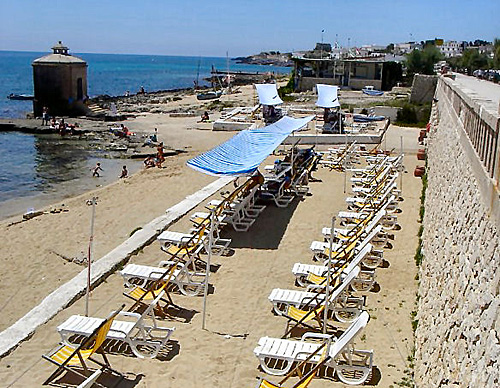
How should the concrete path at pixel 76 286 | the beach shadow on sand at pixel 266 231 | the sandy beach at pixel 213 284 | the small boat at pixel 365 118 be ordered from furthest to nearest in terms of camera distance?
the small boat at pixel 365 118 → the beach shadow on sand at pixel 266 231 → the concrete path at pixel 76 286 → the sandy beach at pixel 213 284

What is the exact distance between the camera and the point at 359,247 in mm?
8547

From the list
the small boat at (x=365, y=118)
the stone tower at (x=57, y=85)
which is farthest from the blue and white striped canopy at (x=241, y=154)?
the stone tower at (x=57, y=85)

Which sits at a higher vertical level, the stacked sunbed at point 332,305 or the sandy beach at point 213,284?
the stacked sunbed at point 332,305

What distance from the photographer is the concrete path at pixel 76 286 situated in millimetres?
6715

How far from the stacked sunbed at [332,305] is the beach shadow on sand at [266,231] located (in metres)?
1.00

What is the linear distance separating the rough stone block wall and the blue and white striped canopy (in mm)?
4519

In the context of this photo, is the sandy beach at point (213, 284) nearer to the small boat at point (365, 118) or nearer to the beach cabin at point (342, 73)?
the small boat at point (365, 118)

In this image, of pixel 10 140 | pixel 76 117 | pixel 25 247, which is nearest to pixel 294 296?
pixel 25 247

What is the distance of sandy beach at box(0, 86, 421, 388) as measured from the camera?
6141 millimetres

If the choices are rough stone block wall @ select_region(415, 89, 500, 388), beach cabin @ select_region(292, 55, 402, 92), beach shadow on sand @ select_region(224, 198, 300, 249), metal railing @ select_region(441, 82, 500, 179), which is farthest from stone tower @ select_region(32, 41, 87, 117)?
metal railing @ select_region(441, 82, 500, 179)

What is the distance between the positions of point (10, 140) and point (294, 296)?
27.3 metres

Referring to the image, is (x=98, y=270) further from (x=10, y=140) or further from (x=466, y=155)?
(x=10, y=140)

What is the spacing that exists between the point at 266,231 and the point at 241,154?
1801 mm

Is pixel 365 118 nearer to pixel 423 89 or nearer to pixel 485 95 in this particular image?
pixel 423 89
